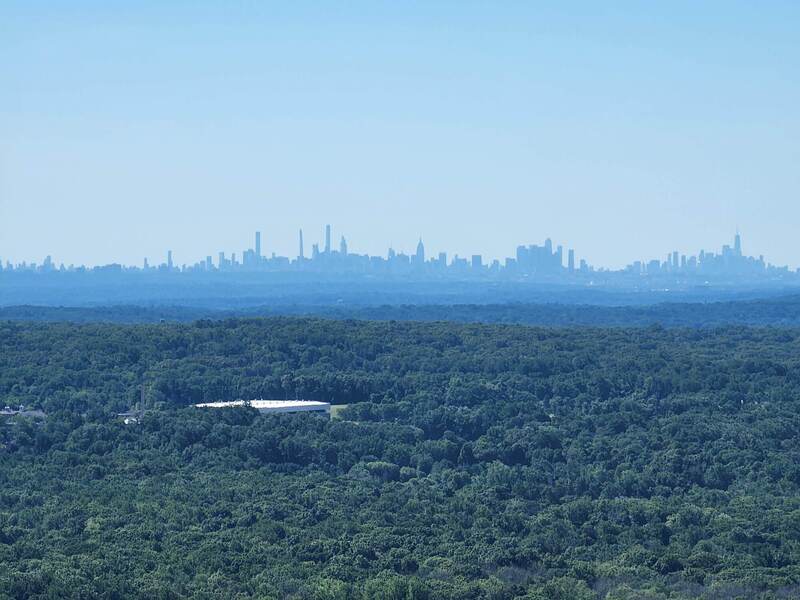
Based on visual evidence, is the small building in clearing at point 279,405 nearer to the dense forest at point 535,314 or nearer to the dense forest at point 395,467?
the dense forest at point 395,467

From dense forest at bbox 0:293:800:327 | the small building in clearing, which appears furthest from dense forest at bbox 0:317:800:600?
dense forest at bbox 0:293:800:327

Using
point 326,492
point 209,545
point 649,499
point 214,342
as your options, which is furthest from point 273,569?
point 214,342

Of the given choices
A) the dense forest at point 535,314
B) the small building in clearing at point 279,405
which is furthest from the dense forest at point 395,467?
the dense forest at point 535,314

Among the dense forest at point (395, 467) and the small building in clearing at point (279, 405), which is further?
the small building in clearing at point (279, 405)

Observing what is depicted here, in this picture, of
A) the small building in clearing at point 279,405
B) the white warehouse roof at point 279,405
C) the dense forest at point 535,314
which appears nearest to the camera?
the small building in clearing at point 279,405

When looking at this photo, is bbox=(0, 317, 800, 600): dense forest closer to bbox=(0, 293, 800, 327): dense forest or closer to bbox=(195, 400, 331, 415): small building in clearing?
bbox=(195, 400, 331, 415): small building in clearing

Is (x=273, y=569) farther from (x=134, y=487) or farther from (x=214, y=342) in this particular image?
(x=214, y=342)

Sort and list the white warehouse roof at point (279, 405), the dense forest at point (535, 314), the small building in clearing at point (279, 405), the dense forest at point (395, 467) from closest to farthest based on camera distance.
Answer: the dense forest at point (395, 467) < the small building in clearing at point (279, 405) < the white warehouse roof at point (279, 405) < the dense forest at point (535, 314)
